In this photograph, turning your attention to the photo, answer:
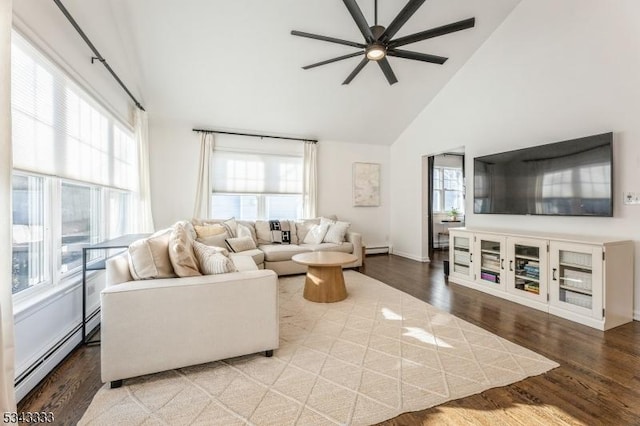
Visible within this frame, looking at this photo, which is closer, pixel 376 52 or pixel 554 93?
pixel 376 52

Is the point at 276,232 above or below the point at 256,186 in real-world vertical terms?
below

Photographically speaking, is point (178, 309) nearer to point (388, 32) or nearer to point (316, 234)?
point (388, 32)

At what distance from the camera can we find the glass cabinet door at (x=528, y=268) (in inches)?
118

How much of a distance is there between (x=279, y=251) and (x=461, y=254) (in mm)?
2682

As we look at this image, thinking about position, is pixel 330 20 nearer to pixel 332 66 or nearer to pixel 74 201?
pixel 332 66

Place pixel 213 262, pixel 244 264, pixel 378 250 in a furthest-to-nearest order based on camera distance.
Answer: pixel 378 250
pixel 244 264
pixel 213 262

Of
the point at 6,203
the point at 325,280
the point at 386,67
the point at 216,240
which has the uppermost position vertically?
the point at 386,67

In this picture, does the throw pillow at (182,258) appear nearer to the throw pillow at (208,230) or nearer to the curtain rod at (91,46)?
the curtain rod at (91,46)

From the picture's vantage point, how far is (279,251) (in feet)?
14.2

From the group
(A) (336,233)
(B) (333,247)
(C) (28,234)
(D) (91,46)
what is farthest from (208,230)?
(D) (91,46)

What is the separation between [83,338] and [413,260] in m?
5.02

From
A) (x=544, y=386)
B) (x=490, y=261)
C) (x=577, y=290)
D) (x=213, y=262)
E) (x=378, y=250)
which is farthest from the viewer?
(x=378, y=250)

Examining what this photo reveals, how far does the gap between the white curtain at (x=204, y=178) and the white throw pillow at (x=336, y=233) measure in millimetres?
2185

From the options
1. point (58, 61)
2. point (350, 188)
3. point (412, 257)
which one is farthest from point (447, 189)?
point (58, 61)
